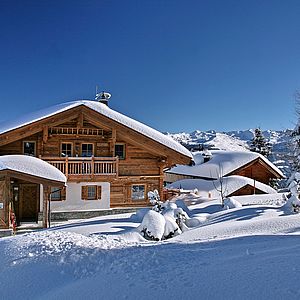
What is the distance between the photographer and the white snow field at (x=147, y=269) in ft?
12.6

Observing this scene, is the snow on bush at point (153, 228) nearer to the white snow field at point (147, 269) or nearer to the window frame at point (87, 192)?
the white snow field at point (147, 269)

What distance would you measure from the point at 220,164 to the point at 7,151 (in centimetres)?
1893

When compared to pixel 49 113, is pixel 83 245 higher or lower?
lower

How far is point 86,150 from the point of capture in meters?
18.8

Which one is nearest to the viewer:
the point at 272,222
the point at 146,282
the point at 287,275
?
the point at 287,275

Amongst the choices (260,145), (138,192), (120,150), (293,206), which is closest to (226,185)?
(138,192)

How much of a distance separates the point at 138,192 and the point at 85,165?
383cm

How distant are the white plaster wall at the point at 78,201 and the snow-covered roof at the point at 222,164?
44.3 feet

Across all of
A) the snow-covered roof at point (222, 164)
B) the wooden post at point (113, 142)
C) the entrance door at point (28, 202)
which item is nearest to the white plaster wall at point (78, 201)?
the entrance door at point (28, 202)

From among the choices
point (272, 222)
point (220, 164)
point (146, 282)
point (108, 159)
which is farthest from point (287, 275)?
point (220, 164)

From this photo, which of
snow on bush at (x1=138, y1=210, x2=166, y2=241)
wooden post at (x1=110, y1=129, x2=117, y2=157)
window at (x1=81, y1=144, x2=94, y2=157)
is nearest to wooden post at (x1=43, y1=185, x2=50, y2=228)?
window at (x1=81, y1=144, x2=94, y2=157)

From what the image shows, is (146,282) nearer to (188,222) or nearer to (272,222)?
(272,222)

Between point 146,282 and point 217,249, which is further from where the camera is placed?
point 217,249

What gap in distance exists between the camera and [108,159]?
17906mm
